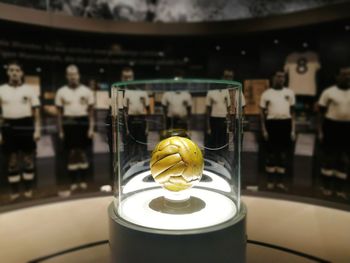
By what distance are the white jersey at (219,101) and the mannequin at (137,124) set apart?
631mm

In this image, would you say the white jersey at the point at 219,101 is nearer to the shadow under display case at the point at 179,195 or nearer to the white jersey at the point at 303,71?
the shadow under display case at the point at 179,195

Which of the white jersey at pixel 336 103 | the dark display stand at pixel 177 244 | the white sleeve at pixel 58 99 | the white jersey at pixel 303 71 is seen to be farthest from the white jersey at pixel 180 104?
the dark display stand at pixel 177 244

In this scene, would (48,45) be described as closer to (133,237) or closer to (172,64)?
(172,64)

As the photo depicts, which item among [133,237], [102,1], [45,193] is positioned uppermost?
[102,1]

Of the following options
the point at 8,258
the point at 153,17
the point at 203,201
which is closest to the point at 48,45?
the point at 153,17

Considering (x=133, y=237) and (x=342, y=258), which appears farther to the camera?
(x=342, y=258)

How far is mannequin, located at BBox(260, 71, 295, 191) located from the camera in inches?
208

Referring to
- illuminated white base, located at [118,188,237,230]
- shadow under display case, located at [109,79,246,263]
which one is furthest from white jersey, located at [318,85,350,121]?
illuminated white base, located at [118,188,237,230]

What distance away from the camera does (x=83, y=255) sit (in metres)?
2.59

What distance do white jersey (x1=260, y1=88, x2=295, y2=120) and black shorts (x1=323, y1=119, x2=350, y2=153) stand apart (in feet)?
1.86

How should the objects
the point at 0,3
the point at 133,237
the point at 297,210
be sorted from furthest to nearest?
the point at 0,3 < the point at 297,210 < the point at 133,237

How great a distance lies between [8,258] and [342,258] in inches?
93.9

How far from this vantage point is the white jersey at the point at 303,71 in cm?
548

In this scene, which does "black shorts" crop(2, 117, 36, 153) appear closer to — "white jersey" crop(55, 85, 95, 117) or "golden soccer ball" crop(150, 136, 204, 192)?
"white jersey" crop(55, 85, 95, 117)
